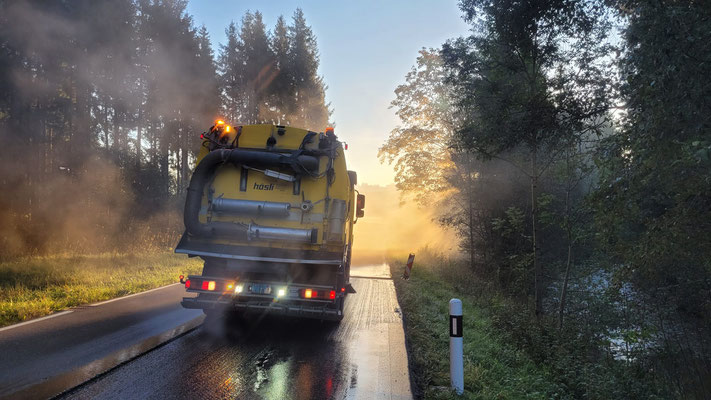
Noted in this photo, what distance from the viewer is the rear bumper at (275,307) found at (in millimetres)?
5691

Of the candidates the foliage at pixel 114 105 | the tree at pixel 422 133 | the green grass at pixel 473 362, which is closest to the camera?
the green grass at pixel 473 362

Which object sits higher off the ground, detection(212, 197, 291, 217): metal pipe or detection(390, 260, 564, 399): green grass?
detection(212, 197, 291, 217): metal pipe

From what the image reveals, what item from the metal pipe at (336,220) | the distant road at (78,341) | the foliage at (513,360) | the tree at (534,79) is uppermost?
the tree at (534,79)

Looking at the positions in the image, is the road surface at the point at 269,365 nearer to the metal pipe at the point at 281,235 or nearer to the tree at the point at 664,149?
the metal pipe at the point at 281,235

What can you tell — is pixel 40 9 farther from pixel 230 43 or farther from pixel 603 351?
pixel 603 351

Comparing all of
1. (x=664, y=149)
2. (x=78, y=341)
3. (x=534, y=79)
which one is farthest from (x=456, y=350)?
(x=534, y=79)

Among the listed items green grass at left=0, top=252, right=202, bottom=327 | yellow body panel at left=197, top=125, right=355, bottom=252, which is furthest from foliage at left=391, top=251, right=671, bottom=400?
green grass at left=0, top=252, right=202, bottom=327

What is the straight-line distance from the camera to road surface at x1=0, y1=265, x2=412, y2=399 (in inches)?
151

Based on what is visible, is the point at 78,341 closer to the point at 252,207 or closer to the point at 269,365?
the point at 269,365

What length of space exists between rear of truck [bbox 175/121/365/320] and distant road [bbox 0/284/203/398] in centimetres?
95

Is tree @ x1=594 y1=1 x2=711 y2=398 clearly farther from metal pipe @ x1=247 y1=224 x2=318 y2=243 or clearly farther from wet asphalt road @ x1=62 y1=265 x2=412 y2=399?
metal pipe @ x1=247 y1=224 x2=318 y2=243

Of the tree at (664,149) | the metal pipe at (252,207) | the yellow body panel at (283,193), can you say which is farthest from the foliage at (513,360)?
the metal pipe at (252,207)

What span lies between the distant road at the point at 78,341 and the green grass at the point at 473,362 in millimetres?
3477

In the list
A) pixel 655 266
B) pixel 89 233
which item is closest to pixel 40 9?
pixel 89 233
